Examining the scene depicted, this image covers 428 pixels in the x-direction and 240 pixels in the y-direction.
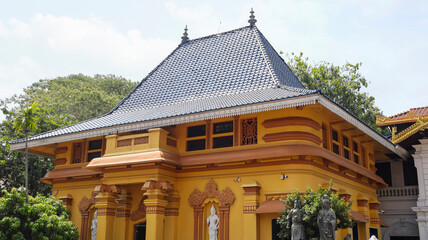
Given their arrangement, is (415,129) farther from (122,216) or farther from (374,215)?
(122,216)

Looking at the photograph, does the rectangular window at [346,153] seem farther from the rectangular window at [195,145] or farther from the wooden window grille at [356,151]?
the rectangular window at [195,145]

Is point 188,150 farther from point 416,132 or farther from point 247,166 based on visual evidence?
point 416,132

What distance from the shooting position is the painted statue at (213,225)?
1481 centimetres

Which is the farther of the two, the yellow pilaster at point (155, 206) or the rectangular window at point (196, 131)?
the rectangular window at point (196, 131)

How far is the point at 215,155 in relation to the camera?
50.2ft

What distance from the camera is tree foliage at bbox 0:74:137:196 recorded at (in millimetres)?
25281

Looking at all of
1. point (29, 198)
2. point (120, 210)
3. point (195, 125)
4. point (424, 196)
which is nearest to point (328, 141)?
point (195, 125)

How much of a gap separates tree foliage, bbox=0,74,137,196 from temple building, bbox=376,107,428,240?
658 inches

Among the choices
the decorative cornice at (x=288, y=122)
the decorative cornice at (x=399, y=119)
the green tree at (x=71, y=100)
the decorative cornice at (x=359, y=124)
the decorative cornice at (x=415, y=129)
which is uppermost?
the green tree at (x=71, y=100)

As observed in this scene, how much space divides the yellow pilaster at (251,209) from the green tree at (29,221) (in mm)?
6075

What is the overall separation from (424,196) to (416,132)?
2830 millimetres

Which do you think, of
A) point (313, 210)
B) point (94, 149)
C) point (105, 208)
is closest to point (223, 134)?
point (105, 208)

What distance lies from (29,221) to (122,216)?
10.4ft

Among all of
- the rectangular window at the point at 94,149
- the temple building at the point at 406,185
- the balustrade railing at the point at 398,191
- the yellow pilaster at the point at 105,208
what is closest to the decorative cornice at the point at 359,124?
the temple building at the point at 406,185
